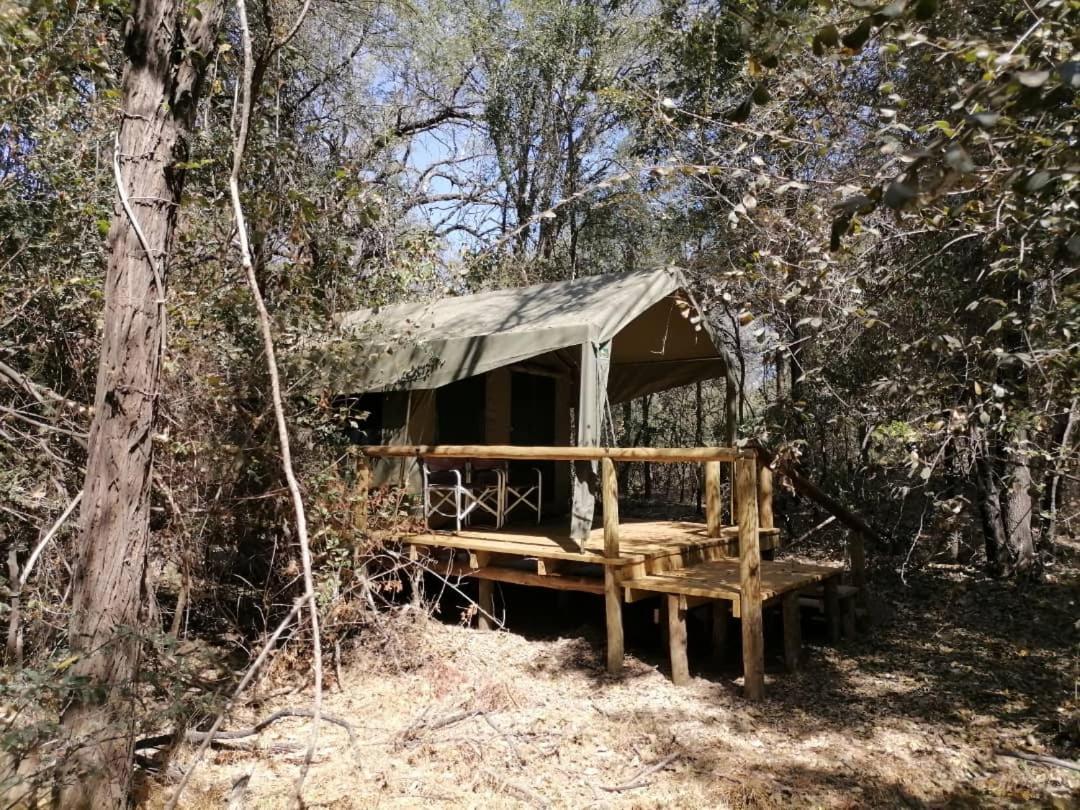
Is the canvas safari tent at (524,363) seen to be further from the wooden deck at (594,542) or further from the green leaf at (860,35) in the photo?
the green leaf at (860,35)

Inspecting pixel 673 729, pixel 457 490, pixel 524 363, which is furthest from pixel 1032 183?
pixel 524 363

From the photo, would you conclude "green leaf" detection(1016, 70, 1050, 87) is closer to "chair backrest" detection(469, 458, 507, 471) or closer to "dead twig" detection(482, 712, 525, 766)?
"dead twig" detection(482, 712, 525, 766)

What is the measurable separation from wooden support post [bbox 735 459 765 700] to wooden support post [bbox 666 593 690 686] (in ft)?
1.35

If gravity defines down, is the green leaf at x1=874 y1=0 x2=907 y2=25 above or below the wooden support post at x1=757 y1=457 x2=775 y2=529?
above

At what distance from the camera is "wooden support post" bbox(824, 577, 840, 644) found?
540 centimetres

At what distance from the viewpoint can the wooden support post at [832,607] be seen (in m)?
5.40

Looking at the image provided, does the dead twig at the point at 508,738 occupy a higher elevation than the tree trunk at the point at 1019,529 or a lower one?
lower

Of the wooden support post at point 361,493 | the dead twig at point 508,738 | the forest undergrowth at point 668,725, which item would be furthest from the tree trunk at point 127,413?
the wooden support post at point 361,493

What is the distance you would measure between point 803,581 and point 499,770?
2518 mm

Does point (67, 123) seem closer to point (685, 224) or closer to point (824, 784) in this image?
point (824, 784)

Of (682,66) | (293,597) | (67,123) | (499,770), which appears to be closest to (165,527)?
(293,597)

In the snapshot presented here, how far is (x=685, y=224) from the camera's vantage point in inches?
436

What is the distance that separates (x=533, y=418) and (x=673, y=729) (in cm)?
426

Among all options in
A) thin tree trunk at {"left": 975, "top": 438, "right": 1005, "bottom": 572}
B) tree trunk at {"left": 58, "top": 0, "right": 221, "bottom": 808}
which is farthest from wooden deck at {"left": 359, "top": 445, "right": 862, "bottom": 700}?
tree trunk at {"left": 58, "top": 0, "right": 221, "bottom": 808}
